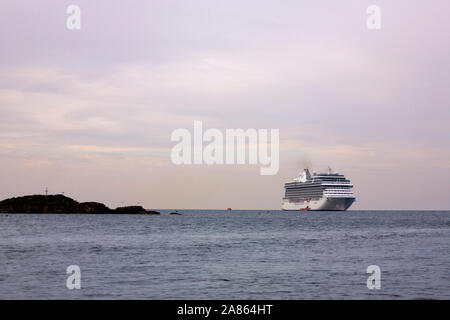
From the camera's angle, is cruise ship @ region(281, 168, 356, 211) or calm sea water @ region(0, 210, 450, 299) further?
cruise ship @ region(281, 168, 356, 211)

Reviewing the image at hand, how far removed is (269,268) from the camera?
32438 millimetres

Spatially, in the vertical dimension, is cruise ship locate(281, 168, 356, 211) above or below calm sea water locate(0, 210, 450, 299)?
above

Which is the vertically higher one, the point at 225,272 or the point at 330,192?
the point at 330,192

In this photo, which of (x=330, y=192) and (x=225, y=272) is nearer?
(x=225, y=272)

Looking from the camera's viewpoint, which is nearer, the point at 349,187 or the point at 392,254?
the point at 392,254

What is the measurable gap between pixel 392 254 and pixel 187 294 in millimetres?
24104

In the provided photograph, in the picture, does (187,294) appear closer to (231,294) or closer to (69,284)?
(231,294)

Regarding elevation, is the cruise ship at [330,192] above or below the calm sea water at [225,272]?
above

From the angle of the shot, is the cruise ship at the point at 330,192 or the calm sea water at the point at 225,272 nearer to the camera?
the calm sea water at the point at 225,272
